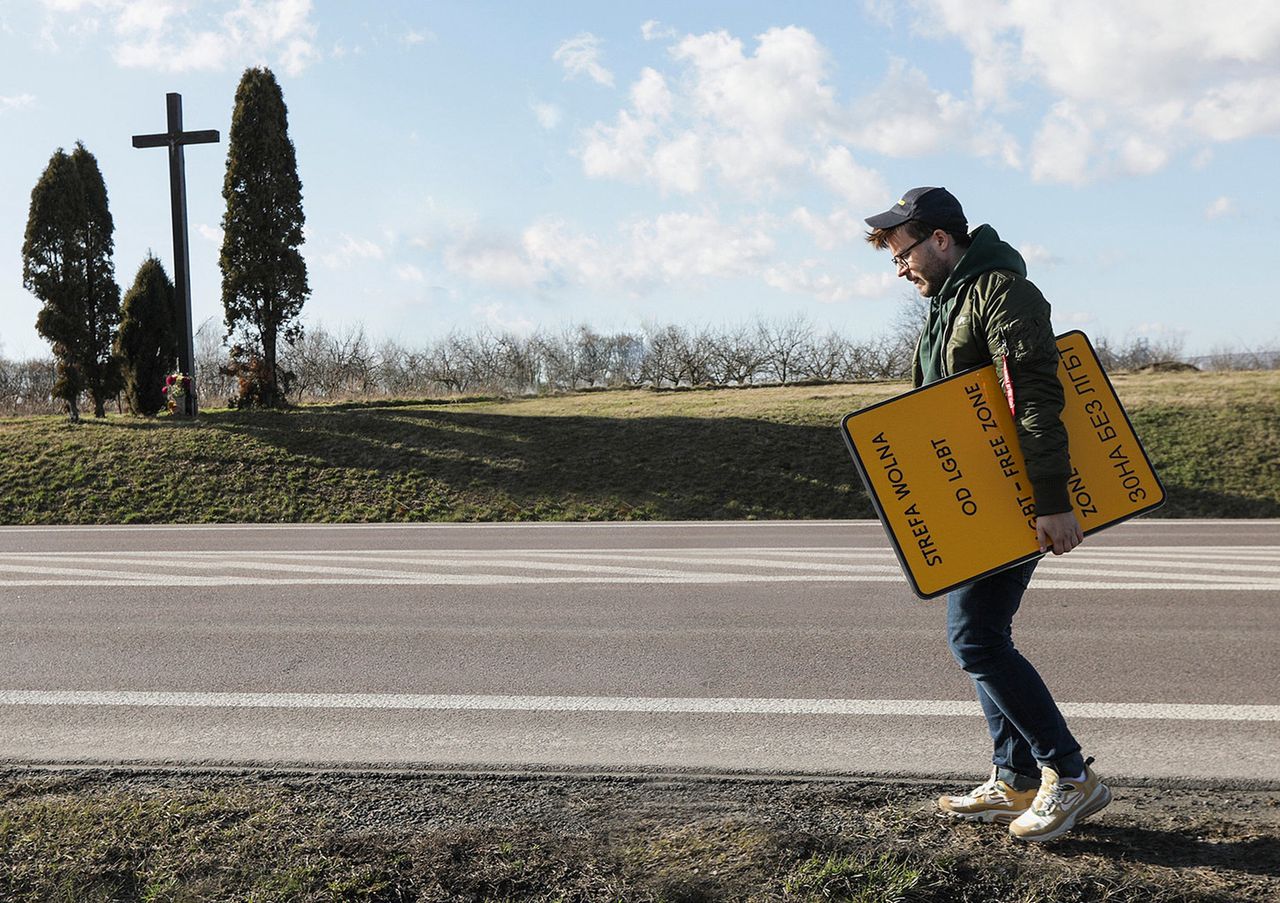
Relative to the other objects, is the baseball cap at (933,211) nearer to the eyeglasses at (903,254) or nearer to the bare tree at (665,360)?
the eyeglasses at (903,254)

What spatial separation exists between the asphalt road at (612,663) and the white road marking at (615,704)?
2 cm

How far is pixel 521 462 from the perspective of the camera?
20.4 meters

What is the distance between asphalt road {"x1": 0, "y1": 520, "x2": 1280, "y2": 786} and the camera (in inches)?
194

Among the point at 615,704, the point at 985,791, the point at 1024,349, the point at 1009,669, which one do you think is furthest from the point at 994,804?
the point at 615,704

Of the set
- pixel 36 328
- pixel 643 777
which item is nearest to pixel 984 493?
pixel 643 777

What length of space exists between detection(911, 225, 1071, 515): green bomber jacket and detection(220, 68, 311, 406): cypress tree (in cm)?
2444

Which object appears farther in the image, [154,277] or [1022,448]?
[154,277]

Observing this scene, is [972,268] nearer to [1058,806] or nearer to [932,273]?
[932,273]

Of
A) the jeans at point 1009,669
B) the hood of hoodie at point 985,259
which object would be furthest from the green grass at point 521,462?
the hood of hoodie at point 985,259

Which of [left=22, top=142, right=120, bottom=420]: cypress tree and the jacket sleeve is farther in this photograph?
[left=22, top=142, right=120, bottom=420]: cypress tree

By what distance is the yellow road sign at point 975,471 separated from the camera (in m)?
3.58

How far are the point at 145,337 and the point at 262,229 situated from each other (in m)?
3.82

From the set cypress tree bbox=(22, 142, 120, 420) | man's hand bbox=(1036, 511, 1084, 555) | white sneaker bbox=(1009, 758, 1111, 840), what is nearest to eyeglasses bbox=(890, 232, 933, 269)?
man's hand bbox=(1036, 511, 1084, 555)

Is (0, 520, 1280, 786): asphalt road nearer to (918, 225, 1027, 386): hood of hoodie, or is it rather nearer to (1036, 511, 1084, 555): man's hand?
(1036, 511, 1084, 555): man's hand
